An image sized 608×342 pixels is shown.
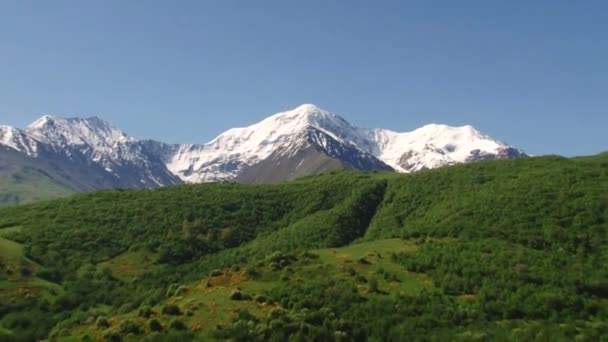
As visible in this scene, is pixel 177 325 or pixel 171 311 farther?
pixel 171 311

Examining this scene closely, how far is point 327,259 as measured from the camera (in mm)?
85188

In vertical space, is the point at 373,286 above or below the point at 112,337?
above

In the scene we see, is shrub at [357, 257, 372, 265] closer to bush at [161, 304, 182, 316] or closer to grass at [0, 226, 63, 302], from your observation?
bush at [161, 304, 182, 316]

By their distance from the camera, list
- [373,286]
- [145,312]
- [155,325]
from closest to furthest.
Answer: [155,325] → [145,312] → [373,286]

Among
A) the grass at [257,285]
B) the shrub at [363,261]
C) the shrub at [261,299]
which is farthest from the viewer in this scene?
the shrub at [363,261]

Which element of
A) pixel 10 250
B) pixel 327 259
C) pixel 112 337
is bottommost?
pixel 112 337

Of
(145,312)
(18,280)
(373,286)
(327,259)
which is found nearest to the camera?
(145,312)

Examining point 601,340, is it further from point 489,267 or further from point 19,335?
point 19,335

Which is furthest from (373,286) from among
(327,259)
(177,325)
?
(177,325)

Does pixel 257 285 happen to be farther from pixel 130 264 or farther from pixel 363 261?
pixel 130 264

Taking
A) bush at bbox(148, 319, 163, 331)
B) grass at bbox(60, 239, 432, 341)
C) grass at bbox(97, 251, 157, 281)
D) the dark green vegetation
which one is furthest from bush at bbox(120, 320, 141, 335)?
grass at bbox(97, 251, 157, 281)

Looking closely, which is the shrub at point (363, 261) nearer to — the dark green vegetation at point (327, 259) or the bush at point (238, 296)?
the dark green vegetation at point (327, 259)

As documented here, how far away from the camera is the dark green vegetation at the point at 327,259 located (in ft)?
201

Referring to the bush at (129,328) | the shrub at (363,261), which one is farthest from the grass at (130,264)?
the bush at (129,328)
